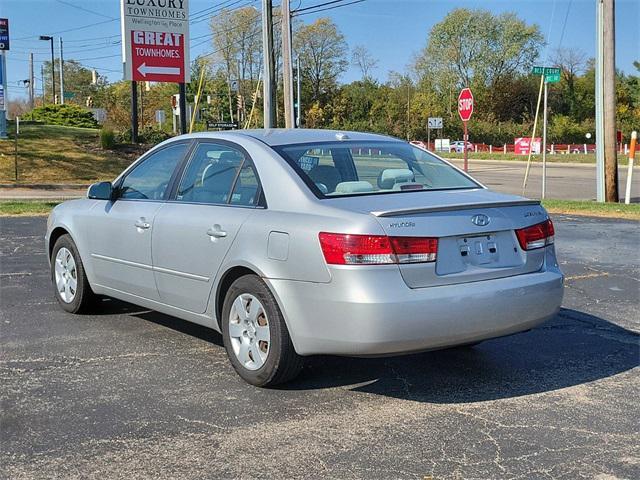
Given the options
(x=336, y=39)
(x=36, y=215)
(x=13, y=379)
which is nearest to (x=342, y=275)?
(x=13, y=379)

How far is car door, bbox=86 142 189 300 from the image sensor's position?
548 centimetres

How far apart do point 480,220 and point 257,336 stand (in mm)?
1490

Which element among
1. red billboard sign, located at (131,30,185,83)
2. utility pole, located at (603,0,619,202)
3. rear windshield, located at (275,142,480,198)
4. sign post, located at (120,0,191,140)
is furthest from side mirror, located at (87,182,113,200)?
red billboard sign, located at (131,30,185,83)

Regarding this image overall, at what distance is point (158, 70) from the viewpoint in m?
26.9

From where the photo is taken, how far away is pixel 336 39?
→ 3344 inches

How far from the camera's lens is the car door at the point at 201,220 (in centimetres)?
479

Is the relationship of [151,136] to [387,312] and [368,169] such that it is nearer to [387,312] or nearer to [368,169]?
[368,169]

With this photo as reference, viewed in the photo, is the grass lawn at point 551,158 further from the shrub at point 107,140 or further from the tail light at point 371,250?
the tail light at point 371,250

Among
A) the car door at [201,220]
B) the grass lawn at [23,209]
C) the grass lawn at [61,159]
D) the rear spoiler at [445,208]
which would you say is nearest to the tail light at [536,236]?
the rear spoiler at [445,208]

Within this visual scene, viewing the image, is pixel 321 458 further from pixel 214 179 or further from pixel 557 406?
pixel 214 179

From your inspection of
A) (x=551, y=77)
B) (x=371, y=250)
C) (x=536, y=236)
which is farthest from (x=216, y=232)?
(x=551, y=77)

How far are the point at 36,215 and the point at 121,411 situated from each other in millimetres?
12323

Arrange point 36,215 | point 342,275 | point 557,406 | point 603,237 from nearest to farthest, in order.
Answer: point 342,275
point 557,406
point 603,237
point 36,215

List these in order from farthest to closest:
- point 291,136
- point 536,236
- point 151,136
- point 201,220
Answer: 1. point 151,136
2. point 291,136
3. point 201,220
4. point 536,236
